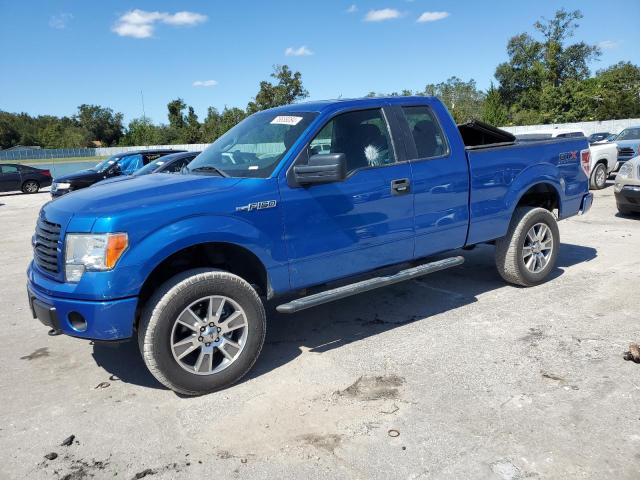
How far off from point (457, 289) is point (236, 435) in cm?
339

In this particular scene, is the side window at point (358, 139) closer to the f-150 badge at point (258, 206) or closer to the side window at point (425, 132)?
the side window at point (425, 132)

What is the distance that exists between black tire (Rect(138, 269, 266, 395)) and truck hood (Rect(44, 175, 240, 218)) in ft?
1.76

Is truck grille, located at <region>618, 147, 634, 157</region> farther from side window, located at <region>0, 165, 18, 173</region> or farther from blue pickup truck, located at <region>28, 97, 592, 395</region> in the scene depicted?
side window, located at <region>0, 165, 18, 173</region>

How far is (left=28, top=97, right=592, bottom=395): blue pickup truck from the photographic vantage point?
3395mm

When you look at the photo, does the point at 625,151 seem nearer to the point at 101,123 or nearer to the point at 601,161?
the point at 601,161

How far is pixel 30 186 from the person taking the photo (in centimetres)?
2331

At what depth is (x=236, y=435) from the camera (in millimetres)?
3162

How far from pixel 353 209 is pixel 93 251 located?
194 centimetres

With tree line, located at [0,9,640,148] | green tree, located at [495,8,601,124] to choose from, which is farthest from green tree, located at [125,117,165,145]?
green tree, located at [495,8,601,124]

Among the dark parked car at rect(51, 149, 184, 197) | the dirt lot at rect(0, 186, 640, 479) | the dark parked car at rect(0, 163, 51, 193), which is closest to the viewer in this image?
the dirt lot at rect(0, 186, 640, 479)

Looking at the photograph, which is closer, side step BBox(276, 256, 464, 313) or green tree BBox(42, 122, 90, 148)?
side step BBox(276, 256, 464, 313)

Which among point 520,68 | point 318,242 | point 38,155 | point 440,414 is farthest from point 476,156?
point 520,68

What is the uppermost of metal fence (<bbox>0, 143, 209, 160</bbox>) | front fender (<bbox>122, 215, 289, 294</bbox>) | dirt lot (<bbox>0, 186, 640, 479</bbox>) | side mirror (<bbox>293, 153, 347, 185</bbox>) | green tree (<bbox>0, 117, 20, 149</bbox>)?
green tree (<bbox>0, 117, 20, 149</bbox>)

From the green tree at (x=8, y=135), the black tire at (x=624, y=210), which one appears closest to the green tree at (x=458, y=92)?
the green tree at (x=8, y=135)
